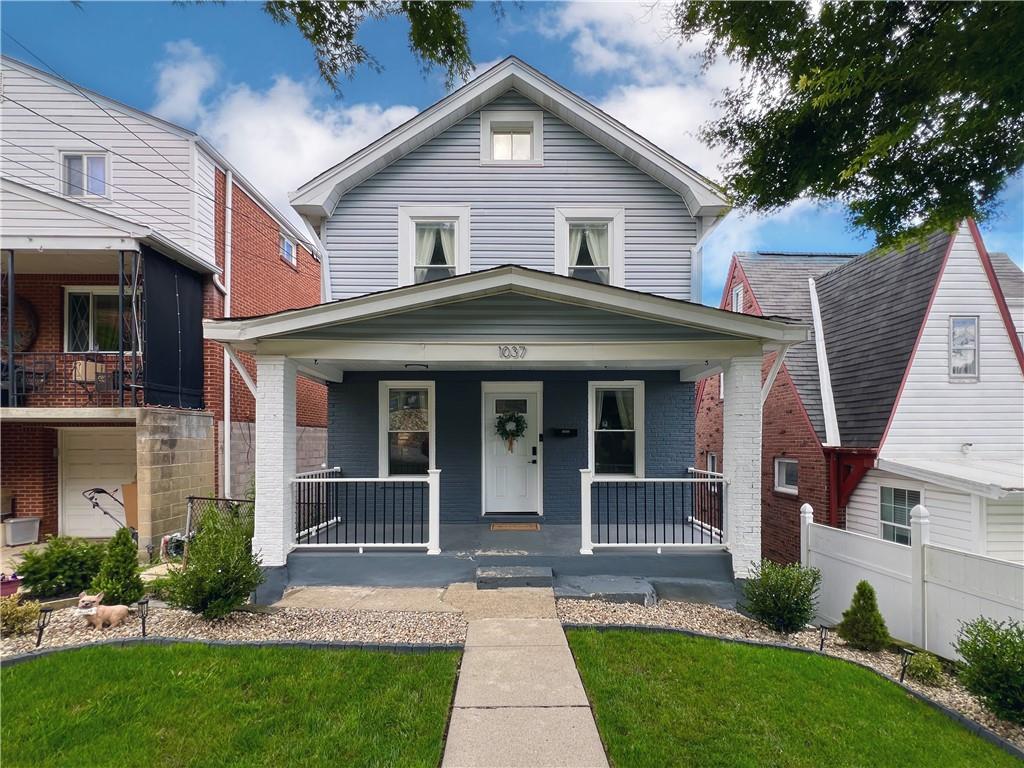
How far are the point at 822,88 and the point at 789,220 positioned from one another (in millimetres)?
1597

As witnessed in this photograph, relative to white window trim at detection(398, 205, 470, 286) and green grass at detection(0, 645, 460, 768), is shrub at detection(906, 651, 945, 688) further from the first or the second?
white window trim at detection(398, 205, 470, 286)

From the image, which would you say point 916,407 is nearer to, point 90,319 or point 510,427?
point 510,427

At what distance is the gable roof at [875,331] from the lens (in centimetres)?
867

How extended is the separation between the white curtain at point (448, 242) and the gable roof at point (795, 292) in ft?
21.0

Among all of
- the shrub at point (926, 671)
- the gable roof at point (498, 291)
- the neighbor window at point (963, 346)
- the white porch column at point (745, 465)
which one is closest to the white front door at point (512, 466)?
the gable roof at point (498, 291)

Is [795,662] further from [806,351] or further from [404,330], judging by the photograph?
[806,351]

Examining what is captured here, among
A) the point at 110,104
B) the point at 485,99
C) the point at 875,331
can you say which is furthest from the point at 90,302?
the point at 875,331

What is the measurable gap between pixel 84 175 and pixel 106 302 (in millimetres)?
2597

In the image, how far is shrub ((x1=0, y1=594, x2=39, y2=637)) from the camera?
4.25m

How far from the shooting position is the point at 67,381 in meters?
8.20

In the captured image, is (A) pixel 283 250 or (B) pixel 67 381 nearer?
(B) pixel 67 381

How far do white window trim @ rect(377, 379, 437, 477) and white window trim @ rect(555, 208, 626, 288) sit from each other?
3099 mm

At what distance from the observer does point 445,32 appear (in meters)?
4.10

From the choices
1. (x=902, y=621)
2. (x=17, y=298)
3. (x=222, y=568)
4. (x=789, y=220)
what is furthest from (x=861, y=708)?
(x=17, y=298)
